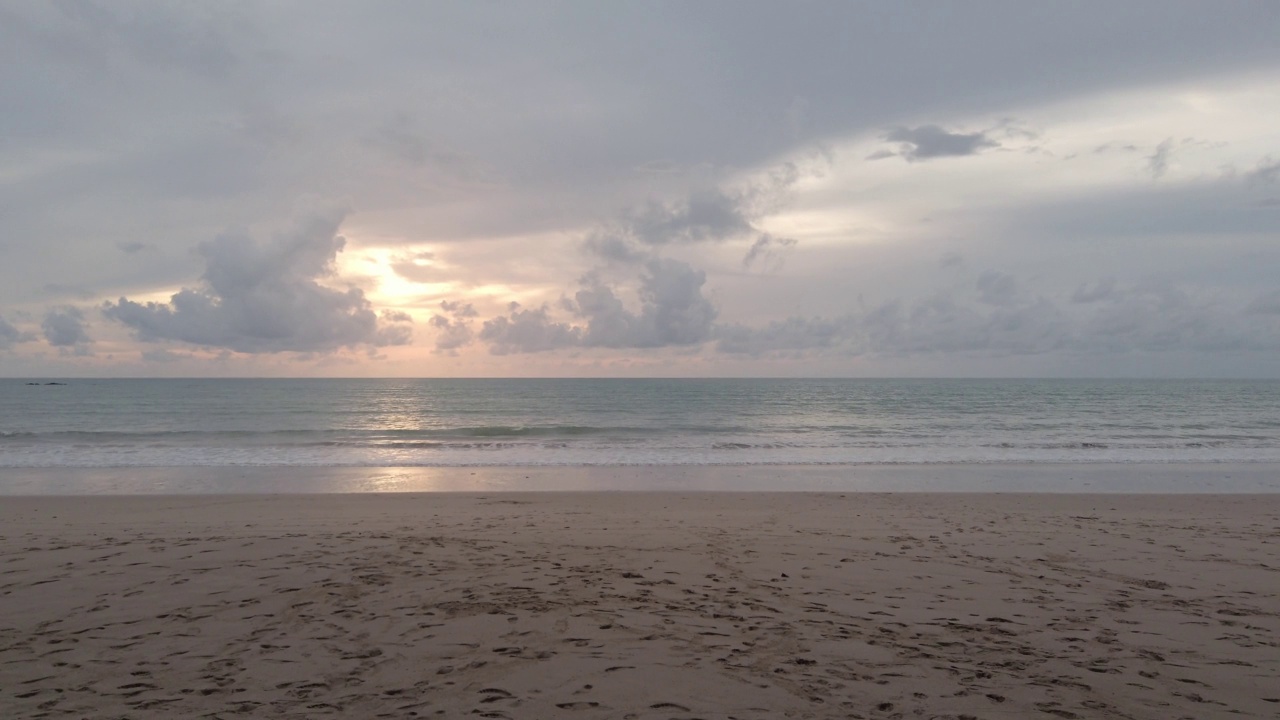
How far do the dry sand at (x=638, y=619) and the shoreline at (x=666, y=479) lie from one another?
5.98 meters

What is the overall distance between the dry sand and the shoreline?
598 centimetres

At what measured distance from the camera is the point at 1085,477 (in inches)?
800

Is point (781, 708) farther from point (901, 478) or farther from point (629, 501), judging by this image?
point (901, 478)

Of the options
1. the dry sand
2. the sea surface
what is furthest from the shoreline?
the dry sand

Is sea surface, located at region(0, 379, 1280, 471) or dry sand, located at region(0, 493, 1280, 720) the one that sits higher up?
dry sand, located at region(0, 493, 1280, 720)

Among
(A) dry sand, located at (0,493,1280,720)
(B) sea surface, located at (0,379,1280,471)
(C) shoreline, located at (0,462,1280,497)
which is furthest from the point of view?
(B) sea surface, located at (0,379,1280,471)

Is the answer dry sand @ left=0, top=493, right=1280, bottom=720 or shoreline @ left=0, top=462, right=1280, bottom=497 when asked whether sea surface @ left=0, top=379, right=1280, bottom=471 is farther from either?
dry sand @ left=0, top=493, right=1280, bottom=720

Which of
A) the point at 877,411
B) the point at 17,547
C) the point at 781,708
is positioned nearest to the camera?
the point at 781,708

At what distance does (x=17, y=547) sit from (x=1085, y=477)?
24224 millimetres

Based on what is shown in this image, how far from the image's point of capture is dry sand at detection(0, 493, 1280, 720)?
507 centimetres

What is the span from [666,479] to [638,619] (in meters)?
13.2

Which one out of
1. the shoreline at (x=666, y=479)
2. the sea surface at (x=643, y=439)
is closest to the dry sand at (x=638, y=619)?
the shoreline at (x=666, y=479)

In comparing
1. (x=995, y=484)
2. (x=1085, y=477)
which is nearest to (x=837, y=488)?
(x=995, y=484)

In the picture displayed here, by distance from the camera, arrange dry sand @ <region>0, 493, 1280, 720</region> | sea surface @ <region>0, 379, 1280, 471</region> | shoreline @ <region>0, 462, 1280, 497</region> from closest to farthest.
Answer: dry sand @ <region>0, 493, 1280, 720</region> → shoreline @ <region>0, 462, 1280, 497</region> → sea surface @ <region>0, 379, 1280, 471</region>
